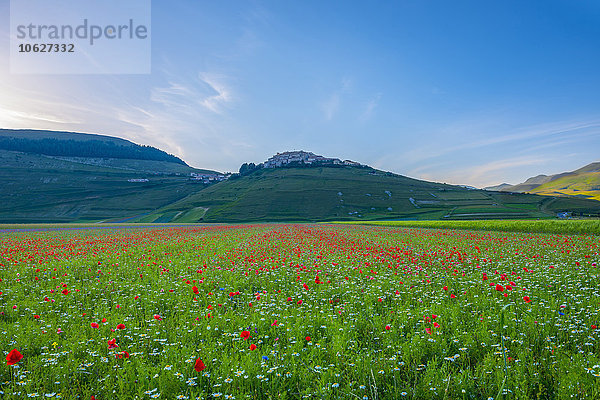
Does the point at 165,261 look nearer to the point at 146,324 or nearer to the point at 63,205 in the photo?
the point at 146,324

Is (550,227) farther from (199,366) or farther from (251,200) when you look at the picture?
(251,200)

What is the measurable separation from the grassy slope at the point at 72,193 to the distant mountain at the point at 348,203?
81.6 feet

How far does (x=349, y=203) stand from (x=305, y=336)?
121 m

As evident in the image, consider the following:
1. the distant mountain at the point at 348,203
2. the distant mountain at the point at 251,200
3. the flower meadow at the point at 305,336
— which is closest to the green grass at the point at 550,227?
the flower meadow at the point at 305,336

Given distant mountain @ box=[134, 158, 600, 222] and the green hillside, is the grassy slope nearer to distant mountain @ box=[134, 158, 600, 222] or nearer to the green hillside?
distant mountain @ box=[134, 158, 600, 222]

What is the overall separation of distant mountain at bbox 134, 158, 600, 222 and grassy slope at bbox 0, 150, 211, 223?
81.6ft

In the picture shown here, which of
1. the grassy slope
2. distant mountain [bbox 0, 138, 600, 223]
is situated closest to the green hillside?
distant mountain [bbox 0, 138, 600, 223]

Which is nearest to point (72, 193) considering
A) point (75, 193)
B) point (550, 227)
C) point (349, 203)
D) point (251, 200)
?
point (75, 193)

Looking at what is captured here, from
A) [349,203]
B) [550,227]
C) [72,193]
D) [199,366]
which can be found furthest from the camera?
[72,193]

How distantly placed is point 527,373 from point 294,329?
3682 mm

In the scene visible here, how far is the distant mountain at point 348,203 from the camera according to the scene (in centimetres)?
9875

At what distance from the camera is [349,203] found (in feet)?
408

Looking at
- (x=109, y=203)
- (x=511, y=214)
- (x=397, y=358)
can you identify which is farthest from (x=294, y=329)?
(x=109, y=203)

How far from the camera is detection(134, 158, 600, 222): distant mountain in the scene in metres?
98.8
